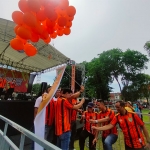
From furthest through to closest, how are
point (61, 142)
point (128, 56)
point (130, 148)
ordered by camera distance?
point (128, 56) < point (61, 142) < point (130, 148)

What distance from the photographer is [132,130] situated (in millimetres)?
2734

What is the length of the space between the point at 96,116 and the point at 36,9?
2.83 metres

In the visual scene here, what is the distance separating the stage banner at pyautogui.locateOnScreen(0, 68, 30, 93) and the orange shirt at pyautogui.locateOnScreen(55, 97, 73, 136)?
11.7 metres

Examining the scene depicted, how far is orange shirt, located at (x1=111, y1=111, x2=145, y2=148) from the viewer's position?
2689 mm

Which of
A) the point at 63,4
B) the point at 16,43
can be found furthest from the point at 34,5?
the point at 16,43

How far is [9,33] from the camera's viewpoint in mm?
8148

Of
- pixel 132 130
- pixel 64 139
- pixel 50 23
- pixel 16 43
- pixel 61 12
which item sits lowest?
pixel 64 139

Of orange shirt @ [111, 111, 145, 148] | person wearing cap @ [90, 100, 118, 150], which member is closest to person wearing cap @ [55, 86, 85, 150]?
person wearing cap @ [90, 100, 118, 150]

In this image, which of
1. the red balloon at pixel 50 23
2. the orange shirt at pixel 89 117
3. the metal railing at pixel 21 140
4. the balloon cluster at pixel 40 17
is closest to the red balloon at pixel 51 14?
the balloon cluster at pixel 40 17

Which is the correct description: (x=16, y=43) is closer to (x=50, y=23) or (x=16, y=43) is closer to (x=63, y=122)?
(x=50, y=23)

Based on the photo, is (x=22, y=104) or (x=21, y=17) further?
(x=22, y=104)

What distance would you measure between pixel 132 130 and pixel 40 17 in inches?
103

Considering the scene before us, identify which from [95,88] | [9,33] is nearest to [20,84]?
[9,33]

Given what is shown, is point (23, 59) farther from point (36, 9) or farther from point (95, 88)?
point (95, 88)
